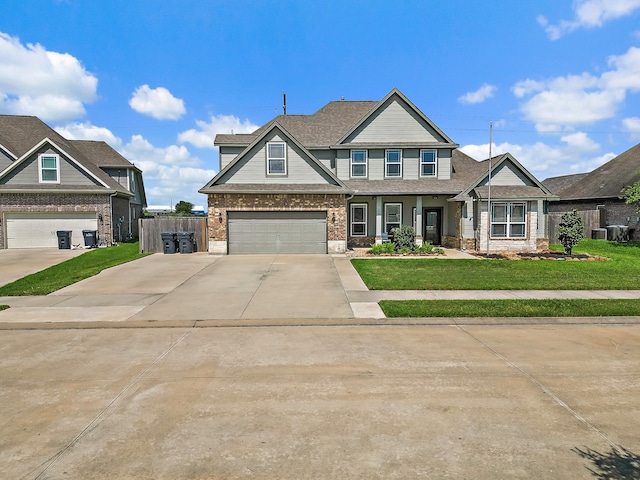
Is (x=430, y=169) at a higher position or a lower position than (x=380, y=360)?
higher

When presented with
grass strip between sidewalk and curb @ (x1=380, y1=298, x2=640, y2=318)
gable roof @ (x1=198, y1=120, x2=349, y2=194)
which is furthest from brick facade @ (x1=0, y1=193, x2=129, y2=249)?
grass strip between sidewalk and curb @ (x1=380, y1=298, x2=640, y2=318)

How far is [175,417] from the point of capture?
4.25 m

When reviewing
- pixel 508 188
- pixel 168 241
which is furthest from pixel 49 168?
pixel 508 188

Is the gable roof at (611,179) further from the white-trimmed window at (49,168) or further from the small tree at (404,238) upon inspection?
the white-trimmed window at (49,168)

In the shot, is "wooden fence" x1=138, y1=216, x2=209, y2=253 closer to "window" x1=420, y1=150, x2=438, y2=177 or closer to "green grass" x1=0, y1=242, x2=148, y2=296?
"green grass" x1=0, y1=242, x2=148, y2=296

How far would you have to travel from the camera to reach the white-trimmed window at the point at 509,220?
21031mm

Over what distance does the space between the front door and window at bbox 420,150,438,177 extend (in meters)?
2.83

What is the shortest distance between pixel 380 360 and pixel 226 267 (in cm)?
1097

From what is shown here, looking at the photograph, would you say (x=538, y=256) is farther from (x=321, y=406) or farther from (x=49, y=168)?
(x=49, y=168)

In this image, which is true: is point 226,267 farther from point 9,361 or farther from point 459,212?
point 459,212

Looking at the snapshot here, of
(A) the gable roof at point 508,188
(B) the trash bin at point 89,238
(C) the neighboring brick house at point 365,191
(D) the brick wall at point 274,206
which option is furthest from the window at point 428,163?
(B) the trash bin at point 89,238

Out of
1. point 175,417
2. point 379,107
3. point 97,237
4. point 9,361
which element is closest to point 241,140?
point 379,107

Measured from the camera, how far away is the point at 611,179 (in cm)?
3055

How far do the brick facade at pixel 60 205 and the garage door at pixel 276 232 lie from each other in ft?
30.1
